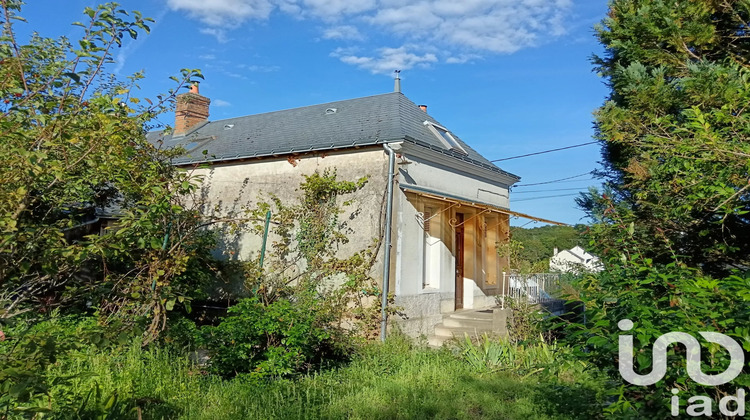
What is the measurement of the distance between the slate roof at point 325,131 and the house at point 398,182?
4cm

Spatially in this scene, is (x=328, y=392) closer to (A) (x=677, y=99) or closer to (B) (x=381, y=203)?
(B) (x=381, y=203)

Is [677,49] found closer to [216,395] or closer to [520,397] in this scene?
[520,397]

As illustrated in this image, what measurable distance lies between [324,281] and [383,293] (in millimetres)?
1595

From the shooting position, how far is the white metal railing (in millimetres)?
12523

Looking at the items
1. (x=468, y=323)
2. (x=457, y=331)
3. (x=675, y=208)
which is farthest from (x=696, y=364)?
(x=468, y=323)

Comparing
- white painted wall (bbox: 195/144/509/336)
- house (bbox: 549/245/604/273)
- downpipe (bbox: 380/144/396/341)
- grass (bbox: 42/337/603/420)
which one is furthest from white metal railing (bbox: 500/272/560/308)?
A: grass (bbox: 42/337/603/420)

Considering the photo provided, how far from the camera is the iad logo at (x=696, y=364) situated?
2801 mm

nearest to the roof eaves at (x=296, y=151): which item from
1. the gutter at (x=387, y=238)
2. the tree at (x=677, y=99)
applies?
the gutter at (x=387, y=238)

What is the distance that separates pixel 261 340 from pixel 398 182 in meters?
5.10

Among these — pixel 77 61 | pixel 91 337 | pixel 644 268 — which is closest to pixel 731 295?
pixel 644 268

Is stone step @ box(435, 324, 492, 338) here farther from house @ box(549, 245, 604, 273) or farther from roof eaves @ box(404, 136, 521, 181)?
roof eaves @ box(404, 136, 521, 181)

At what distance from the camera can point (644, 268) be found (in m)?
3.48

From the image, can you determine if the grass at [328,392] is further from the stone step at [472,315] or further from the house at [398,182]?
the stone step at [472,315]

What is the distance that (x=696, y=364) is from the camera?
289cm
